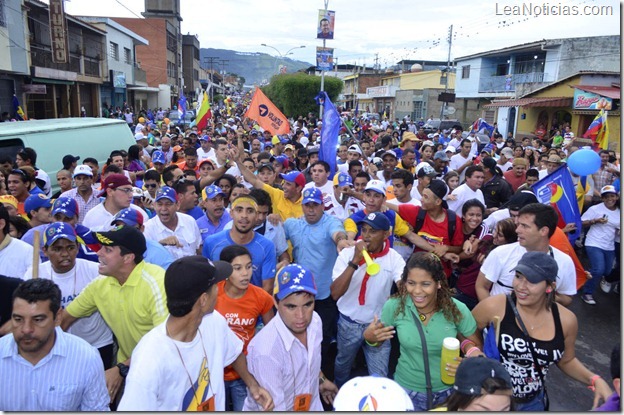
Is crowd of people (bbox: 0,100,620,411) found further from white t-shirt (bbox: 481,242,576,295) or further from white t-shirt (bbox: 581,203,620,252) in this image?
white t-shirt (bbox: 581,203,620,252)

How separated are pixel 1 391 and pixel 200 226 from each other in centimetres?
299

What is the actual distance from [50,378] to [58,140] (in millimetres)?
7719

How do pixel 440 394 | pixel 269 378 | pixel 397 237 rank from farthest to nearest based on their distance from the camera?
pixel 397 237 < pixel 440 394 < pixel 269 378

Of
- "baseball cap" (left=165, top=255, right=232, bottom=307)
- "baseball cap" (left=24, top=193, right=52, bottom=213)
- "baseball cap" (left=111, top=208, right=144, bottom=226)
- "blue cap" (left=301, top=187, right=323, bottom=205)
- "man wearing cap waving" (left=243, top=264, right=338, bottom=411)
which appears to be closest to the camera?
"baseball cap" (left=165, top=255, right=232, bottom=307)

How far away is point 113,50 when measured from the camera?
3434 cm

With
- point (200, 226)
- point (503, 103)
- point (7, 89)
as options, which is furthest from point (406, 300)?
point (503, 103)

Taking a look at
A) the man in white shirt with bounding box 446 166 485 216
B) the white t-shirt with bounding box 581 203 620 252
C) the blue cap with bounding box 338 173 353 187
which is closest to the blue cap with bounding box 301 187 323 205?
the blue cap with bounding box 338 173 353 187

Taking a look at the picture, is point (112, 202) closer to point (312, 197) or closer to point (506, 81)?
point (312, 197)

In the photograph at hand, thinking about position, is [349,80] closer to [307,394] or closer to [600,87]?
[600,87]

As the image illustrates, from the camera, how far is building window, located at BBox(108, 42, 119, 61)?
33500 mm

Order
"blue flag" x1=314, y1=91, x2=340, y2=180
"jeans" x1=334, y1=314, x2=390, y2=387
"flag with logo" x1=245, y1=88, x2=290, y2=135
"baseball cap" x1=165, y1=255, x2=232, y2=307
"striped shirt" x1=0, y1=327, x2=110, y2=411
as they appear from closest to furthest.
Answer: "baseball cap" x1=165, y1=255, x2=232, y2=307 < "striped shirt" x1=0, y1=327, x2=110, y2=411 < "jeans" x1=334, y1=314, x2=390, y2=387 < "blue flag" x1=314, y1=91, x2=340, y2=180 < "flag with logo" x1=245, y1=88, x2=290, y2=135

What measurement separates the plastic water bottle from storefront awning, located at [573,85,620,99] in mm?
23307

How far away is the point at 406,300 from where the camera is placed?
3.05 metres

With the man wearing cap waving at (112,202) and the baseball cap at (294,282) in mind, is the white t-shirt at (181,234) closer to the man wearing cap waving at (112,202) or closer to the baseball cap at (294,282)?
the man wearing cap waving at (112,202)
